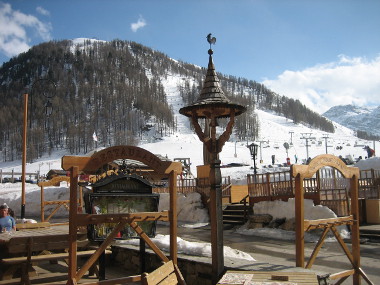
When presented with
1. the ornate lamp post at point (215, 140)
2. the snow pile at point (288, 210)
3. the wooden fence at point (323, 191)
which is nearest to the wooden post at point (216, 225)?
the ornate lamp post at point (215, 140)

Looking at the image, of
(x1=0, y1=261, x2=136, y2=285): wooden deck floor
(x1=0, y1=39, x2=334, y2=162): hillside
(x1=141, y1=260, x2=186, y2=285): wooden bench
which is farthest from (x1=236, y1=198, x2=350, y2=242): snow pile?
(x1=0, y1=39, x2=334, y2=162): hillside

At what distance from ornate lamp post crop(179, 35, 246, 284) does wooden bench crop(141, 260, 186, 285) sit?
71 cm

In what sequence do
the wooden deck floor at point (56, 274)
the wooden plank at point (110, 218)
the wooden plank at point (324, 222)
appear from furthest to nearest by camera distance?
the wooden deck floor at point (56, 274), the wooden plank at point (324, 222), the wooden plank at point (110, 218)

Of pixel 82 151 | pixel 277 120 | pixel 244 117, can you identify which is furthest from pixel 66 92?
pixel 277 120

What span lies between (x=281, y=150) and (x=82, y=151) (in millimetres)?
60144

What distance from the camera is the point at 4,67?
18525cm

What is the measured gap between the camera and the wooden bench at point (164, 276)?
4116mm

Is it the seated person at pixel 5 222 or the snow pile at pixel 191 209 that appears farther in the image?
the snow pile at pixel 191 209

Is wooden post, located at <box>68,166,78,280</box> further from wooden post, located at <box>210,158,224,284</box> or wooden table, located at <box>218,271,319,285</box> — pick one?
wooden post, located at <box>210,158,224,284</box>

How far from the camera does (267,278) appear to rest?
4199 millimetres

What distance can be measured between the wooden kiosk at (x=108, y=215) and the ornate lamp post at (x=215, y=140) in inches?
23.4

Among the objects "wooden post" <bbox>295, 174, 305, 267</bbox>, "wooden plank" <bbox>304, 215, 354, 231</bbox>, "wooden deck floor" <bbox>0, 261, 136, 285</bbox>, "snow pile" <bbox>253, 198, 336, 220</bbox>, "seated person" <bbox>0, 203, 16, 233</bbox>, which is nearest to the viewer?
"wooden post" <bbox>295, 174, 305, 267</bbox>

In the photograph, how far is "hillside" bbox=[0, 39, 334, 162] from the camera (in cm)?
12625

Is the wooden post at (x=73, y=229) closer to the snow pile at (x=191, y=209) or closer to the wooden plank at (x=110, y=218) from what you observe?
the wooden plank at (x=110, y=218)
